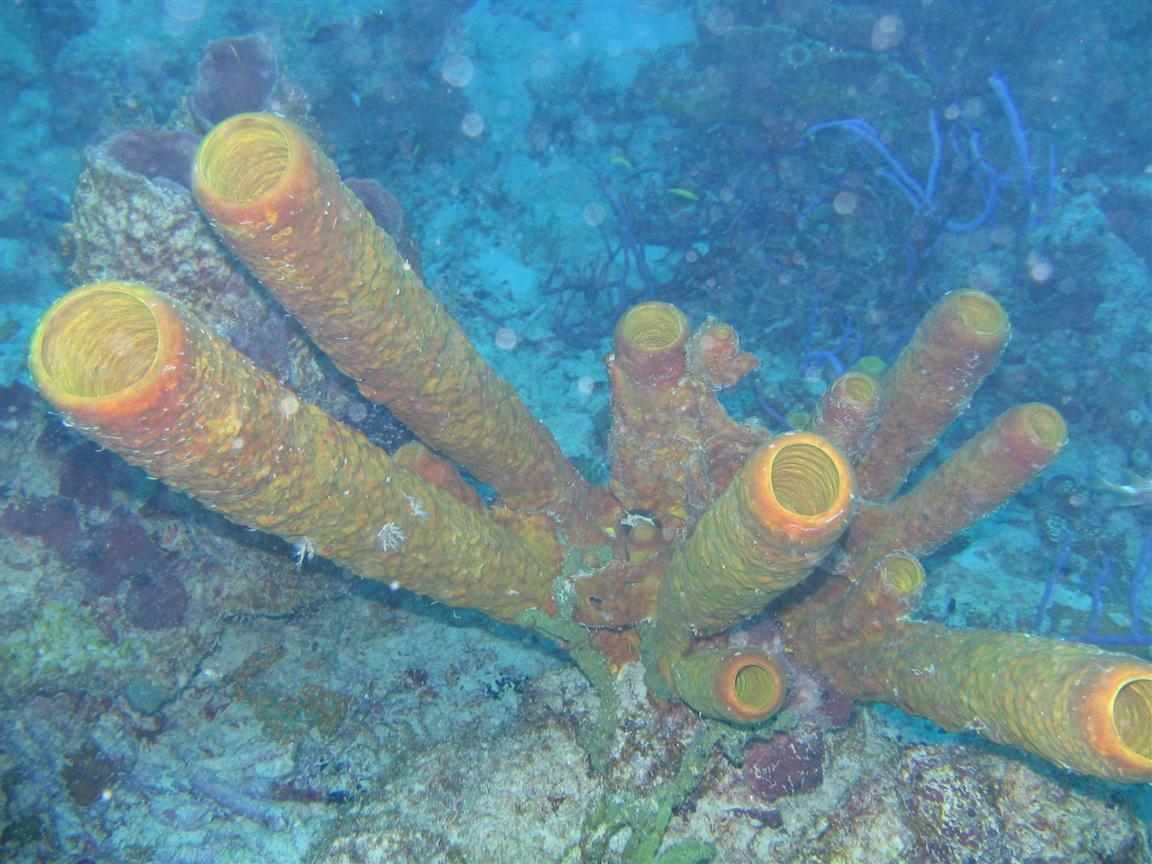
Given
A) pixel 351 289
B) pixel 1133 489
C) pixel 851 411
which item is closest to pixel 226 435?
pixel 351 289

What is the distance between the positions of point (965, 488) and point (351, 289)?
9.37ft

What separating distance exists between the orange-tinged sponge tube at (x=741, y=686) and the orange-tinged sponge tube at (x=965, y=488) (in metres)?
0.98

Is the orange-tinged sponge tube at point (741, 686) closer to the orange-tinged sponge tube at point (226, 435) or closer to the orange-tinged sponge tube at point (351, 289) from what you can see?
the orange-tinged sponge tube at point (226, 435)

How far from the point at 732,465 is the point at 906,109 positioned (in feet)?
28.0

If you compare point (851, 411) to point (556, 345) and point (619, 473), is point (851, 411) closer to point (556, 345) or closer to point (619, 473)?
point (619, 473)

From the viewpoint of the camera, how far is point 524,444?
3424 mm

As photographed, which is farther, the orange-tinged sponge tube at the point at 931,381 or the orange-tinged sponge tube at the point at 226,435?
the orange-tinged sponge tube at the point at 931,381

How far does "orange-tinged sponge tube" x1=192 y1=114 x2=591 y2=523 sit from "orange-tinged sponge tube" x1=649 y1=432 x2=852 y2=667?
121 centimetres

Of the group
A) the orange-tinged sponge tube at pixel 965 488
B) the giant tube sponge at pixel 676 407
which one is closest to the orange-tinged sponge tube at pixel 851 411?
the giant tube sponge at pixel 676 407

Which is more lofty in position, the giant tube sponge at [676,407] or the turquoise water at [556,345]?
the giant tube sponge at [676,407]

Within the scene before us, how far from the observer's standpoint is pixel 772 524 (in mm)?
1954

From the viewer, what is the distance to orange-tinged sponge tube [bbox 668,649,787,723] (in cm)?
265

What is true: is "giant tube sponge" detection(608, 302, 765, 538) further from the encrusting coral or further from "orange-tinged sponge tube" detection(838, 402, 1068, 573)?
"orange-tinged sponge tube" detection(838, 402, 1068, 573)

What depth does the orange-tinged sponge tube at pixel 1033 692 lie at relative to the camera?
1.87 metres
